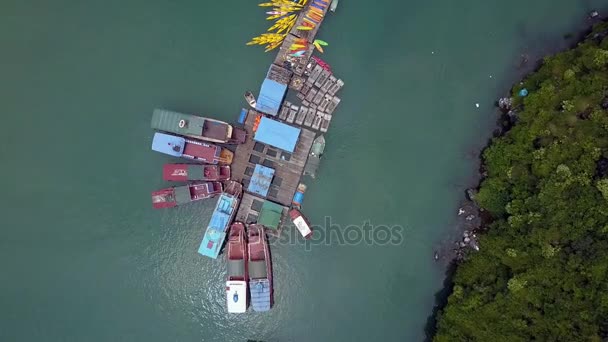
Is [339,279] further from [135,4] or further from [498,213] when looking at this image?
[135,4]

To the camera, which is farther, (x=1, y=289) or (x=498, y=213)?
(x=1, y=289)

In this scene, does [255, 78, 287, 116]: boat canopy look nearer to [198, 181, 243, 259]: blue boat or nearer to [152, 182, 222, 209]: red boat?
[198, 181, 243, 259]: blue boat

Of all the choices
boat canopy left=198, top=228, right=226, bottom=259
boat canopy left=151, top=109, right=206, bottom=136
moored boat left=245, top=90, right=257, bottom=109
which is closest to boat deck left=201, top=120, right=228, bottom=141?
boat canopy left=151, top=109, right=206, bottom=136

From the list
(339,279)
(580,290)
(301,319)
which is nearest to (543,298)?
(580,290)

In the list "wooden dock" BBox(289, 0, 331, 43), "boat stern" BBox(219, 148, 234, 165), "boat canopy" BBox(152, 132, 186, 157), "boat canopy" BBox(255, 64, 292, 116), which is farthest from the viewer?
"wooden dock" BBox(289, 0, 331, 43)

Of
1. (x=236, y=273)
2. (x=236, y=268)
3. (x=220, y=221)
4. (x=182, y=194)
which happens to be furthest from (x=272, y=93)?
(x=236, y=273)

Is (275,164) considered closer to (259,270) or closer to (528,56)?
(259,270)
